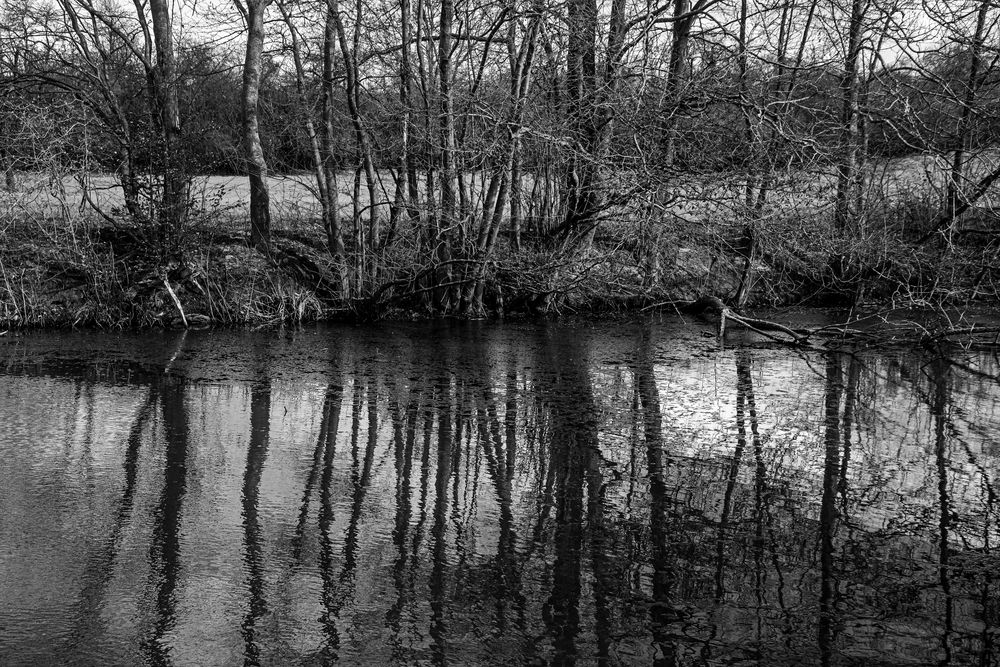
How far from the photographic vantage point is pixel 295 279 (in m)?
16.5

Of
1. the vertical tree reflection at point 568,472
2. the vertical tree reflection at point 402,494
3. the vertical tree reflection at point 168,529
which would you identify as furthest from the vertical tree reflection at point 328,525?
the vertical tree reflection at point 568,472

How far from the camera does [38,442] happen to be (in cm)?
837

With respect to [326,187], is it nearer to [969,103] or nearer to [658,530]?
[969,103]

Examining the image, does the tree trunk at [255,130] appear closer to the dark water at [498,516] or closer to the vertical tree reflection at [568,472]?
the dark water at [498,516]

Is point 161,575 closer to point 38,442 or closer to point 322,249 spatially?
point 38,442

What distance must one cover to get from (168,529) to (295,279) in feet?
34.6

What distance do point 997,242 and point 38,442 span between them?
1474 cm

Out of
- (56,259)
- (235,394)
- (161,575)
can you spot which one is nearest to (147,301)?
(56,259)

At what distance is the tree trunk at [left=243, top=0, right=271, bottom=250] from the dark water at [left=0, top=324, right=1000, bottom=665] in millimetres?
5697

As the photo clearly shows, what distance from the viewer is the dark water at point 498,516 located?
15.6 feet

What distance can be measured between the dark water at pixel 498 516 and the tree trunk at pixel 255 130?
570 centimetres

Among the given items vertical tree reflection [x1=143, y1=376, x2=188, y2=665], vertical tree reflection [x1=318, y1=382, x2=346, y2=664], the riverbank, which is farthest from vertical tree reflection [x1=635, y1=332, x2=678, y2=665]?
the riverbank

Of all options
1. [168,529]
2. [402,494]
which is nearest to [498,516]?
[402,494]

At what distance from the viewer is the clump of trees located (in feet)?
46.7
